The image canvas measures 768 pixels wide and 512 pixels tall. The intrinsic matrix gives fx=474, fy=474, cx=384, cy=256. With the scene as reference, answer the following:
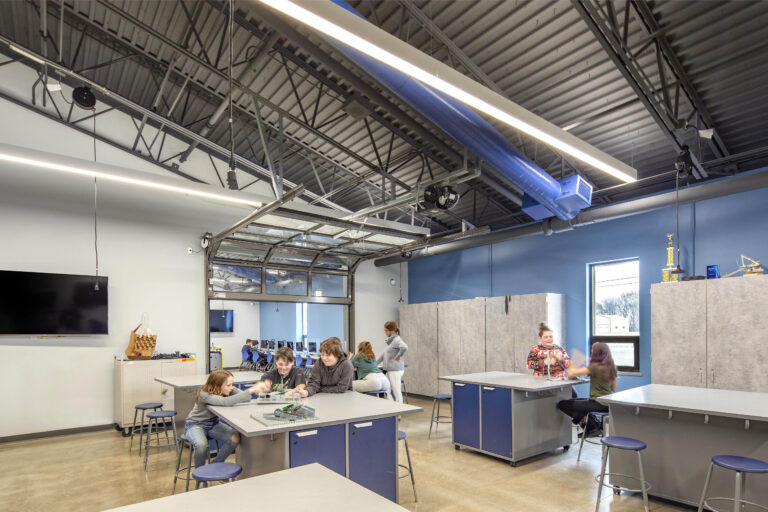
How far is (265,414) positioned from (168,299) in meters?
5.24

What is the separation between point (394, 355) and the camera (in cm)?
681

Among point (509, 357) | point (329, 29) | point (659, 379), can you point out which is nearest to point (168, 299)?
point (509, 357)

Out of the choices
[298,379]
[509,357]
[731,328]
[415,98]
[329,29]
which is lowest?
[509,357]

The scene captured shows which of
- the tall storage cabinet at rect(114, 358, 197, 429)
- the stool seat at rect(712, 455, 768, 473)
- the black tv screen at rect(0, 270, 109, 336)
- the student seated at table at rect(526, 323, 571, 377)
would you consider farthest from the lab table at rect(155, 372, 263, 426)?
the stool seat at rect(712, 455, 768, 473)

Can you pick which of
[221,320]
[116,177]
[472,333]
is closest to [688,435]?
[472,333]

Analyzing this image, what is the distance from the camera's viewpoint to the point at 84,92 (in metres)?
6.59

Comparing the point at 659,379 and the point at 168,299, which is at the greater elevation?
the point at 168,299

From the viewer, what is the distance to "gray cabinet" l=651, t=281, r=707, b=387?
17.9 feet

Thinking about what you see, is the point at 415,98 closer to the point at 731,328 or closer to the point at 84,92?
the point at 731,328

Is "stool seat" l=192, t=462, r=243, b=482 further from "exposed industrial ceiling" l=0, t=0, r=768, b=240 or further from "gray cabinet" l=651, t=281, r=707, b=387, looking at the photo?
"gray cabinet" l=651, t=281, r=707, b=387

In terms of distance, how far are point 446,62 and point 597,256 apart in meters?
4.14

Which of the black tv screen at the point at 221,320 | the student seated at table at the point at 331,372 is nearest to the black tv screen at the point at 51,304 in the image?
the student seated at table at the point at 331,372

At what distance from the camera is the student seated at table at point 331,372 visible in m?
4.40

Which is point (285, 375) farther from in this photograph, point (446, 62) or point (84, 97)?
point (84, 97)
